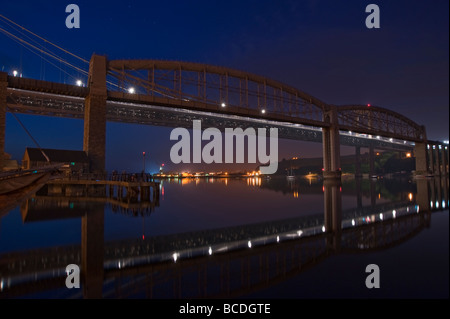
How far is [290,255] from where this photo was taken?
7770mm

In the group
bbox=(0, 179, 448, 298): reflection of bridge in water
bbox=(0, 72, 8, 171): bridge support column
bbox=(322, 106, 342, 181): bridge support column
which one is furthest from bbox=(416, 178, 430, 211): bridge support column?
bbox=(0, 72, 8, 171): bridge support column

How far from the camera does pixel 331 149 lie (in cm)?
5766

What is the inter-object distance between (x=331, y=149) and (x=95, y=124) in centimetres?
4676

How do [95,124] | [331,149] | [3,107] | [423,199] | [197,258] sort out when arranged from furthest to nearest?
[331,149] → [95,124] → [3,107] → [423,199] → [197,258]

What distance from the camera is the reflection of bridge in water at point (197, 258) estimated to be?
558 centimetres

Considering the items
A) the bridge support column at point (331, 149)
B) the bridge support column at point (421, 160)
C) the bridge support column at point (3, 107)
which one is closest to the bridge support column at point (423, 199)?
the bridge support column at point (331, 149)

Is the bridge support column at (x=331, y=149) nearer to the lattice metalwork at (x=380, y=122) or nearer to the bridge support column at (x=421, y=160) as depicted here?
the lattice metalwork at (x=380, y=122)

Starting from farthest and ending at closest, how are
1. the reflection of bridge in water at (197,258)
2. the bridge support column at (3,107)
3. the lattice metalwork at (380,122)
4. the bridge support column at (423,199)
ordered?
the lattice metalwork at (380,122)
the bridge support column at (3,107)
the bridge support column at (423,199)
the reflection of bridge in water at (197,258)

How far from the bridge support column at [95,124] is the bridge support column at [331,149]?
45214mm

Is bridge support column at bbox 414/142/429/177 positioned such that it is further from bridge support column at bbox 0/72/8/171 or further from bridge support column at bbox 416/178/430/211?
bridge support column at bbox 0/72/8/171

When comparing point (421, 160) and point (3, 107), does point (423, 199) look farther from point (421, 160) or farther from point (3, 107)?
point (421, 160)

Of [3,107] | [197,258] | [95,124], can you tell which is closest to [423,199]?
[197,258]
